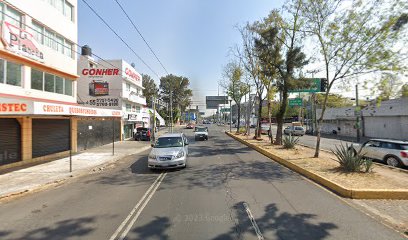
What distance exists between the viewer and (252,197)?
25.9ft

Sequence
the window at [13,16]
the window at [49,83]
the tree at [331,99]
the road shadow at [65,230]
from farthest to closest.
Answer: the tree at [331,99]
the window at [49,83]
the window at [13,16]
the road shadow at [65,230]

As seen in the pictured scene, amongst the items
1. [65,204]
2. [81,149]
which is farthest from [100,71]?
Result: [65,204]

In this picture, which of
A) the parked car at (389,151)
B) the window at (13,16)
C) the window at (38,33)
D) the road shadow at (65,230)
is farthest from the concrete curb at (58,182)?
the parked car at (389,151)

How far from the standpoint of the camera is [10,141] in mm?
13680

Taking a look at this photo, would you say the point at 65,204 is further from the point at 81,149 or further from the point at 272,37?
the point at 272,37

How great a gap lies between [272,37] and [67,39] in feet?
48.0

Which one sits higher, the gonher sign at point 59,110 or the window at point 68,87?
the window at point 68,87

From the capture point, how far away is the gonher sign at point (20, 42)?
1306 centimetres

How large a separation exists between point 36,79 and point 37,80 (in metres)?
0.11

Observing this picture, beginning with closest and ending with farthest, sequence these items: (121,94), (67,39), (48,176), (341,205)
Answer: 1. (341,205)
2. (48,176)
3. (67,39)
4. (121,94)

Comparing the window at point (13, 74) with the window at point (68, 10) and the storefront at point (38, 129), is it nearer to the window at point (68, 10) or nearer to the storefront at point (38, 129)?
the storefront at point (38, 129)

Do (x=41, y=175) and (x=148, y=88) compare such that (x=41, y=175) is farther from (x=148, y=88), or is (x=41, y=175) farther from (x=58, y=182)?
(x=148, y=88)

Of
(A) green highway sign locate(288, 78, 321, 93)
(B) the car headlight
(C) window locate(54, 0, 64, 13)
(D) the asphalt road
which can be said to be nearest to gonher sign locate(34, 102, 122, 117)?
(D) the asphalt road

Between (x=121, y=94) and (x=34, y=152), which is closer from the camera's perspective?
(x=34, y=152)
